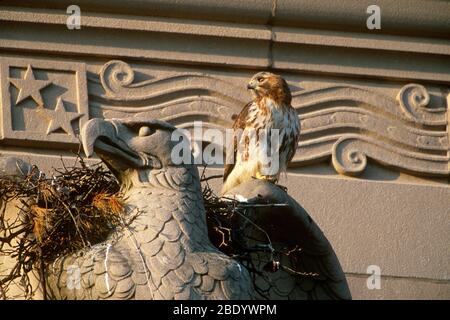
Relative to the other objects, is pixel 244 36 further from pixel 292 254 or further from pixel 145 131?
pixel 145 131

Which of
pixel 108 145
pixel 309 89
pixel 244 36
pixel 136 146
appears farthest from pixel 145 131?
pixel 309 89

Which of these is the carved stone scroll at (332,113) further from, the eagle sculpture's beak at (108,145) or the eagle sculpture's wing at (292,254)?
the eagle sculpture's beak at (108,145)

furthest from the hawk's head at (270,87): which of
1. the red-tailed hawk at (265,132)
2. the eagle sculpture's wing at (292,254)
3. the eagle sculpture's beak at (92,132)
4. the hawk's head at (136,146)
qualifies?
the eagle sculpture's beak at (92,132)

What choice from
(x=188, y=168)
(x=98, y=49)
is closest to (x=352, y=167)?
(x=98, y=49)

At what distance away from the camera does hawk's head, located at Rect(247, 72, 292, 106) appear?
11133mm

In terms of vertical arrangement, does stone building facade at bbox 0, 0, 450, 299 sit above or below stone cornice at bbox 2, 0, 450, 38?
below

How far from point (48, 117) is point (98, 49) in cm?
44

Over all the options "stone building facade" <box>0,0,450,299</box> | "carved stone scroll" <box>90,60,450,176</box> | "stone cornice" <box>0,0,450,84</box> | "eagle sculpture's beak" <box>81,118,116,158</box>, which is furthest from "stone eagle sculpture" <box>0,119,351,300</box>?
"stone cornice" <box>0,0,450,84</box>

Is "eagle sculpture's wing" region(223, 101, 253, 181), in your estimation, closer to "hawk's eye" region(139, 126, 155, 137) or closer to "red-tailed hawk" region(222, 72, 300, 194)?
"red-tailed hawk" region(222, 72, 300, 194)

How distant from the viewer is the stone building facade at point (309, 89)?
11062mm

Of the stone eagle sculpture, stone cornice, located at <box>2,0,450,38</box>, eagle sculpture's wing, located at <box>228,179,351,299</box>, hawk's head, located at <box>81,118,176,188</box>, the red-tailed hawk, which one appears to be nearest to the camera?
the stone eagle sculpture

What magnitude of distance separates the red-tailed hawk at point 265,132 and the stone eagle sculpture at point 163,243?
1871 millimetres

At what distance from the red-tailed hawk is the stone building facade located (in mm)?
153
